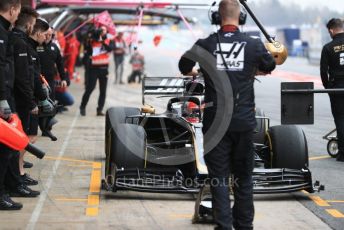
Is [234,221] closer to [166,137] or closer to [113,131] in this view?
[113,131]

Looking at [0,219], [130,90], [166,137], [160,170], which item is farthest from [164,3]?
[0,219]

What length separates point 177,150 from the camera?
8.96 metres

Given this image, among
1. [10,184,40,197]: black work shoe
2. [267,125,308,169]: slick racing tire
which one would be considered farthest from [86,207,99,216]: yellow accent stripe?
[267,125,308,169]: slick racing tire

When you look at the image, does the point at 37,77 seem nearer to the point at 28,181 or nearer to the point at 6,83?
the point at 28,181

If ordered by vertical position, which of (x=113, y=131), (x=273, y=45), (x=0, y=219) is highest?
(x=273, y=45)

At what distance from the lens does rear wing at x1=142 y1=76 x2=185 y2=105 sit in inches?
385

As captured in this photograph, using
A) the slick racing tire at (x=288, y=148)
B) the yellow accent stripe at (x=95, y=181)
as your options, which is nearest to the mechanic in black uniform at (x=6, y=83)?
the yellow accent stripe at (x=95, y=181)

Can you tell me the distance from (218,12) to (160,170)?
8.14ft

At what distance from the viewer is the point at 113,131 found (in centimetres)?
838

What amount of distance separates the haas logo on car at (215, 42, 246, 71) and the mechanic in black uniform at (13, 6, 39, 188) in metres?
2.66

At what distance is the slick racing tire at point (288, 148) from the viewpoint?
8.45 metres

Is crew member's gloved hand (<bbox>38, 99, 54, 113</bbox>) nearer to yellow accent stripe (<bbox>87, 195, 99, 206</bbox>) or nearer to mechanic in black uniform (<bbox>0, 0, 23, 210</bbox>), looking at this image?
mechanic in black uniform (<bbox>0, 0, 23, 210</bbox>)

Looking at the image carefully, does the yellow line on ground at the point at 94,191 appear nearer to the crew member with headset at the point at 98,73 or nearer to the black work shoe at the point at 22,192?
the black work shoe at the point at 22,192

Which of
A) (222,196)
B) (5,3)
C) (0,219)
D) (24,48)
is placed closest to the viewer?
(222,196)
